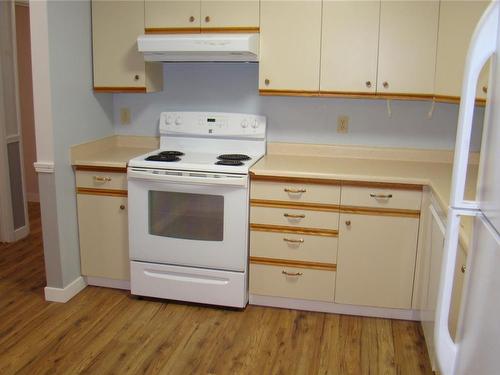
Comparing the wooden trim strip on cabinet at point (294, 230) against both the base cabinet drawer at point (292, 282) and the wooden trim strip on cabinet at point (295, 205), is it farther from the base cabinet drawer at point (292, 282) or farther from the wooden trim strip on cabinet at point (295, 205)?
the base cabinet drawer at point (292, 282)

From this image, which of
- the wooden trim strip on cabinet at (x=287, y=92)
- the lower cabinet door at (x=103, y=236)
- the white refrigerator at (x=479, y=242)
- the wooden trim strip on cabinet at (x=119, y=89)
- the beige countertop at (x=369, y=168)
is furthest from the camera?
the wooden trim strip on cabinet at (x=119, y=89)

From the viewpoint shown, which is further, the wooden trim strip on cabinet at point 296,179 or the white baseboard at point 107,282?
the white baseboard at point 107,282

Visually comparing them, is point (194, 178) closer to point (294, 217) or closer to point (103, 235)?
point (294, 217)

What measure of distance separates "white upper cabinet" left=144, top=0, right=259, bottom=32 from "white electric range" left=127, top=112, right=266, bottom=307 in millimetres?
797

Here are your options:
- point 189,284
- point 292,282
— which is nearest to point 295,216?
point 292,282

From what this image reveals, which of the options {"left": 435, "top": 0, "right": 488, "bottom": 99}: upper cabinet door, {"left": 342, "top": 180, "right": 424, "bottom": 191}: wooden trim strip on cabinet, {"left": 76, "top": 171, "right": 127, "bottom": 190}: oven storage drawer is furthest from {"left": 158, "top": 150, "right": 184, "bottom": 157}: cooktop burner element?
{"left": 435, "top": 0, "right": 488, "bottom": 99}: upper cabinet door

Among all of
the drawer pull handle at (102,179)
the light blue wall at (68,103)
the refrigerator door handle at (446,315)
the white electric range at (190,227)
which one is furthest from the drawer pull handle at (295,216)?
the refrigerator door handle at (446,315)

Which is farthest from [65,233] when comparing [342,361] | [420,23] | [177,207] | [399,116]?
[420,23]

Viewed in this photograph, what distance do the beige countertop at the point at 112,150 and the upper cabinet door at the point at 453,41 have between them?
75.1 inches

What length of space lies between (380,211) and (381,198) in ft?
0.25

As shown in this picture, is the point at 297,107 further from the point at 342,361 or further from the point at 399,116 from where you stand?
the point at 342,361

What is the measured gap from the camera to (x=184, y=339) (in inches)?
106

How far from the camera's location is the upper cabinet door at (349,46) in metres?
2.88

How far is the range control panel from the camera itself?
130 inches
